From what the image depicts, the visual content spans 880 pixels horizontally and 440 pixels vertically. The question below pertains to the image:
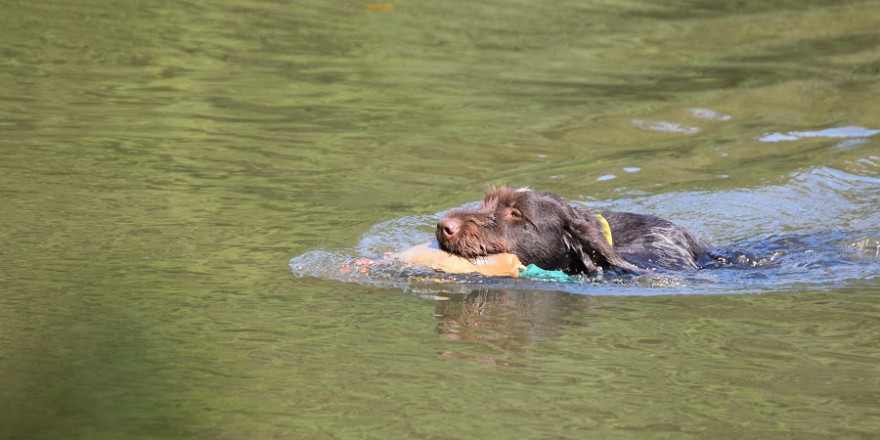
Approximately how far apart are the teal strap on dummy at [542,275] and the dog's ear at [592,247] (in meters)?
0.27

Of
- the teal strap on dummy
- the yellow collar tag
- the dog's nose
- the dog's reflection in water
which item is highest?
the dog's nose

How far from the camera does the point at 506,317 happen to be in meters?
6.89

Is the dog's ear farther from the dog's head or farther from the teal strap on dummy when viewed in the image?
the teal strap on dummy

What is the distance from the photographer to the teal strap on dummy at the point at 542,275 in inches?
317

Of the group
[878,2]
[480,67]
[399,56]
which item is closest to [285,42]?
[399,56]

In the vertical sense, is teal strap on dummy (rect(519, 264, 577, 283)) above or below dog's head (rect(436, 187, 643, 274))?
below

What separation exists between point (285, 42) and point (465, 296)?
9.33 meters

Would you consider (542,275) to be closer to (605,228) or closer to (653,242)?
(605,228)

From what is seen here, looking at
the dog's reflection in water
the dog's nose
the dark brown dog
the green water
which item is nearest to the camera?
the green water

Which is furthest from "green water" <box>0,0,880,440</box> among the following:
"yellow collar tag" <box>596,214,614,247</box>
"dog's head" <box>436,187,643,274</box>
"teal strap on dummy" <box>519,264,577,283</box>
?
"yellow collar tag" <box>596,214,614,247</box>

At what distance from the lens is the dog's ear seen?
824cm

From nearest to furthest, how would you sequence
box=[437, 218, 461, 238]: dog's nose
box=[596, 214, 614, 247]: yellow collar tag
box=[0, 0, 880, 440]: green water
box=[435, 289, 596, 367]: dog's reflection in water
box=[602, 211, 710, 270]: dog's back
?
box=[0, 0, 880, 440]: green water
box=[435, 289, 596, 367]: dog's reflection in water
box=[437, 218, 461, 238]: dog's nose
box=[596, 214, 614, 247]: yellow collar tag
box=[602, 211, 710, 270]: dog's back

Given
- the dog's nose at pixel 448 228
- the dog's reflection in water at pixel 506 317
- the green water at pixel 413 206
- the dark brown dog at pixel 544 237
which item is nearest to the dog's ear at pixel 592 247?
the dark brown dog at pixel 544 237

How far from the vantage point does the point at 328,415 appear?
4.84m
